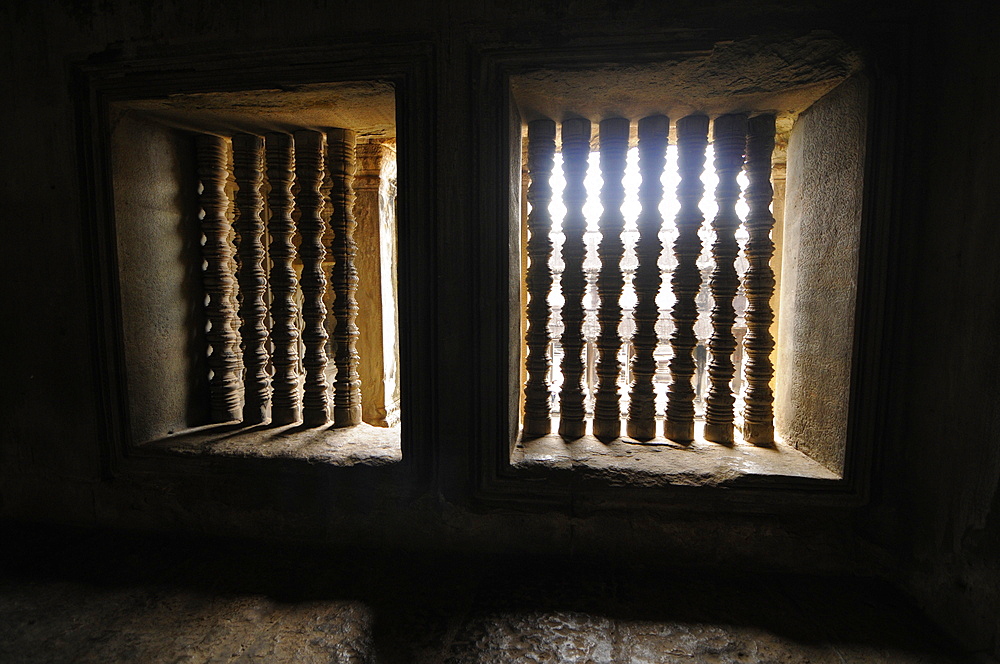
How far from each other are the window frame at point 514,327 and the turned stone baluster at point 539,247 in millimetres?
111

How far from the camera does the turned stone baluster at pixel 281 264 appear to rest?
8.01 feet

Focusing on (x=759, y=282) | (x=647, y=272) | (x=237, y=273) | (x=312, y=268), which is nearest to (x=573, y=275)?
(x=647, y=272)

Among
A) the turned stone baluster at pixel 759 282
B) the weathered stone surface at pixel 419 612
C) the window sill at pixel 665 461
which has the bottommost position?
the weathered stone surface at pixel 419 612

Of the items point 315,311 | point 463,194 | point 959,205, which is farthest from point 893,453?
point 315,311

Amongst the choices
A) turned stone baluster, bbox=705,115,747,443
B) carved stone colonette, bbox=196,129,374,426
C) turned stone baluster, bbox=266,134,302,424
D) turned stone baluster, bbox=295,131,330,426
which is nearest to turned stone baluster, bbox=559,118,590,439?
turned stone baluster, bbox=705,115,747,443

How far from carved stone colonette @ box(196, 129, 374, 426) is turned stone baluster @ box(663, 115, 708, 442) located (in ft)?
5.11

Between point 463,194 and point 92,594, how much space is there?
208 centimetres

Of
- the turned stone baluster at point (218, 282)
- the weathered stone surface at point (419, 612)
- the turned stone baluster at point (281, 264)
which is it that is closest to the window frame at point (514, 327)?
the weathered stone surface at point (419, 612)

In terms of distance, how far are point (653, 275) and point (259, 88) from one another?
184 centimetres

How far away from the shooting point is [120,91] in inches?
81.2

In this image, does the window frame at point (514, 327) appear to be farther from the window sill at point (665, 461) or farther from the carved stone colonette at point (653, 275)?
the carved stone colonette at point (653, 275)

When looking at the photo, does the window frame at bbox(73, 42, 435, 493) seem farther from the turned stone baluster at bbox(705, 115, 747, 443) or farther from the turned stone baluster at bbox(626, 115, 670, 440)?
the turned stone baluster at bbox(705, 115, 747, 443)

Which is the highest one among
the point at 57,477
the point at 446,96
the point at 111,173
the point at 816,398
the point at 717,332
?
the point at 446,96

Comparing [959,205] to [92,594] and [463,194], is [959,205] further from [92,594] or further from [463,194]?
[92,594]
